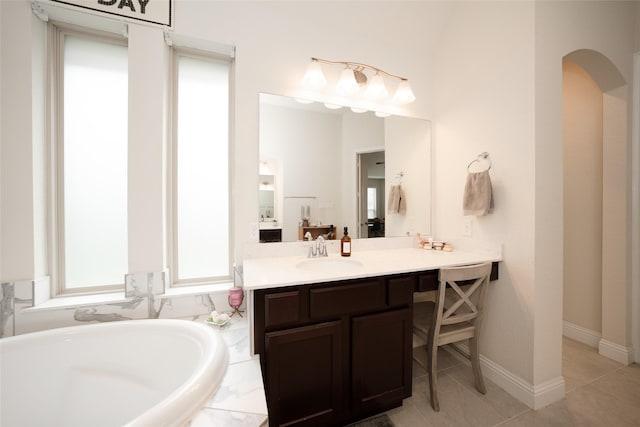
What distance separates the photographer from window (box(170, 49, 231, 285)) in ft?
5.27

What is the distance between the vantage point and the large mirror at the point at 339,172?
66.6 inches

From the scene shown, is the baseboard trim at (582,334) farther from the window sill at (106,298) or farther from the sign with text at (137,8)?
the sign with text at (137,8)

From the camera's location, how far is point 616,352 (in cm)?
181

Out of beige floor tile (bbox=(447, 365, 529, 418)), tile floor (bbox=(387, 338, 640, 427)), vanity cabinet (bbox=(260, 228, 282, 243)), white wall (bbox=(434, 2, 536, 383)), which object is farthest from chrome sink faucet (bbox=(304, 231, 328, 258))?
beige floor tile (bbox=(447, 365, 529, 418))

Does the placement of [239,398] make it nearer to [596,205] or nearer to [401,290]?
[401,290]

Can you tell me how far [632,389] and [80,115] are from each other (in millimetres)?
3939

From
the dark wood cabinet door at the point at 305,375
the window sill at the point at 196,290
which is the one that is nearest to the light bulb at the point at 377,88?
the dark wood cabinet door at the point at 305,375

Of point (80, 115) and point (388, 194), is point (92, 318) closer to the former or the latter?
point (80, 115)

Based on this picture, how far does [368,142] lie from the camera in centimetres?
198

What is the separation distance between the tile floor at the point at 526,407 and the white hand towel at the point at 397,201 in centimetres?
125

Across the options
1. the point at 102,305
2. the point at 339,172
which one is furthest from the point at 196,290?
the point at 339,172

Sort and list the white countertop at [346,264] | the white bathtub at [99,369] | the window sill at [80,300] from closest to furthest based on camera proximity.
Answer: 1. the white bathtub at [99,369]
2. the white countertop at [346,264]
3. the window sill at [80,300]

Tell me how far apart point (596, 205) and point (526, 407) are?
1789 mm

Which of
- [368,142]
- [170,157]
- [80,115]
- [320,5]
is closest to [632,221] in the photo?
[368,142]
